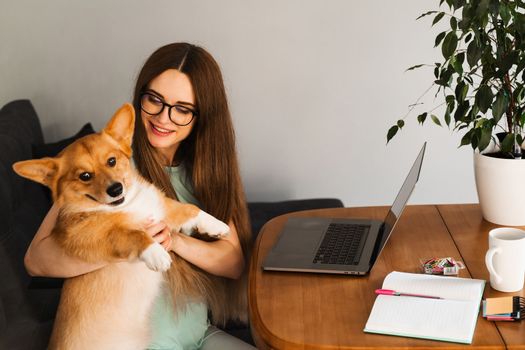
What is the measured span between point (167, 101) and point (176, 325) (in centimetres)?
59

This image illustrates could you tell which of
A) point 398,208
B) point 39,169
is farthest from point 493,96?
Answer: point 39,169

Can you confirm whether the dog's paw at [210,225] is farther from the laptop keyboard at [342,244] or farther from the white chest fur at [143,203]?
the laptop keyboard at [342,244]

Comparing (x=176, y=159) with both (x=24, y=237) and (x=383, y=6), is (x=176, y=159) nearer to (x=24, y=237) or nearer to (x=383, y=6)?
(x=24, y=237)

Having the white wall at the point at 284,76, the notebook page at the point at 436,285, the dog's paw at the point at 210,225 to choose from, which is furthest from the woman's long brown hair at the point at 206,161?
the white wall at the point at 284,76

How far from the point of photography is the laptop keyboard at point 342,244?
171cm

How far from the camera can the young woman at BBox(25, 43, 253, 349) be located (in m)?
1.75

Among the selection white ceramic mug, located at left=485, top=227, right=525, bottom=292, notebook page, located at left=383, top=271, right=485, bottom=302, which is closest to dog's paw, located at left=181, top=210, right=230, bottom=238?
notebook page, located at left=383, top=271, right=485, bottom=302

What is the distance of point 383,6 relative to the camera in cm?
281

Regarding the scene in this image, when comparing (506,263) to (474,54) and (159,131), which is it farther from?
(159,131)

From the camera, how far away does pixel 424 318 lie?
1.39 meters

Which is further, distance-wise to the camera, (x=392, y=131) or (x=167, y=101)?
(x=392, y=131)

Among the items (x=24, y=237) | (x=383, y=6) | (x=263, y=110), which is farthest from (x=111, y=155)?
(x=383, y=6)

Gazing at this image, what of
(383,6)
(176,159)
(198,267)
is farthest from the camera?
(383,6)

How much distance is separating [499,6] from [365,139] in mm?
1357
